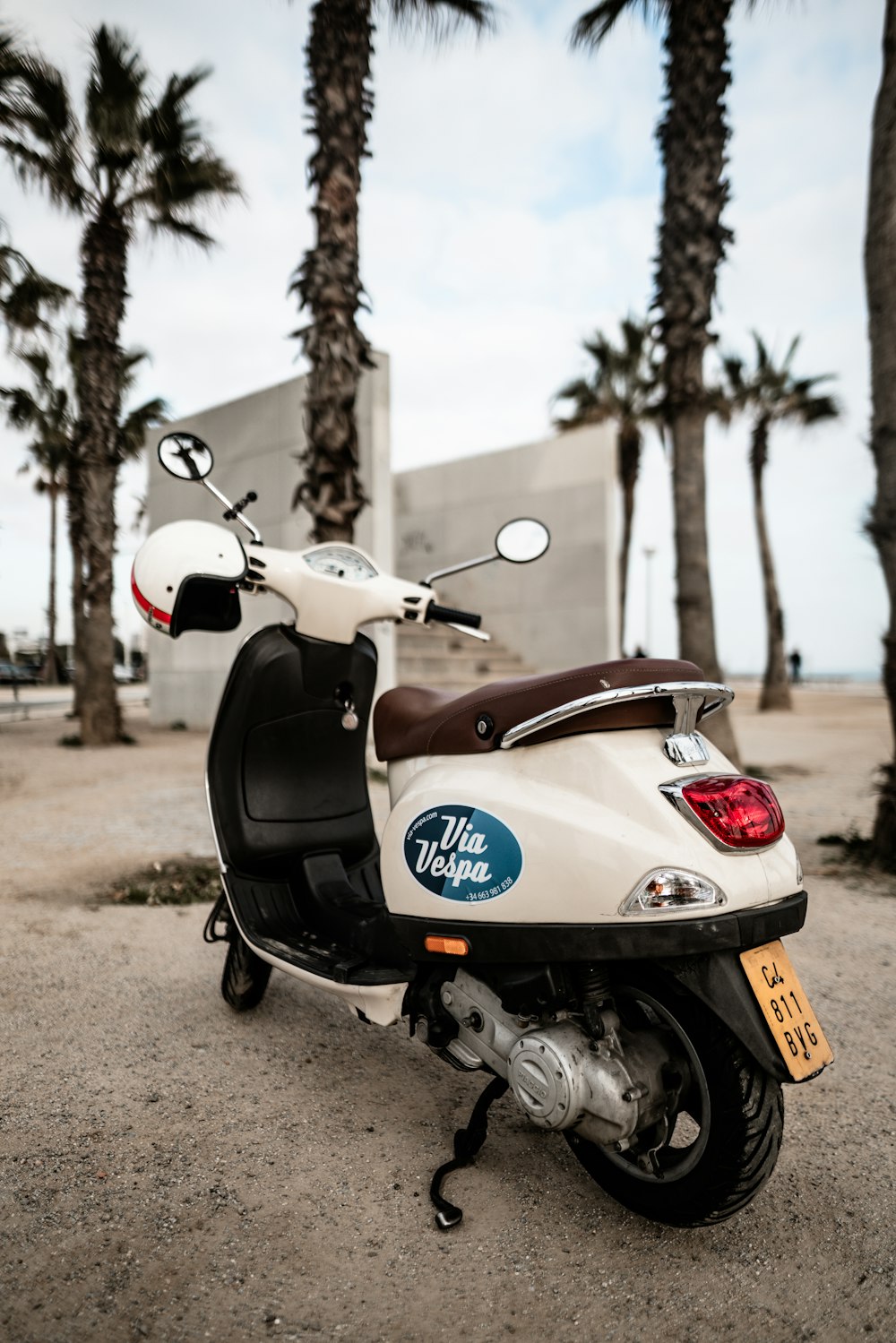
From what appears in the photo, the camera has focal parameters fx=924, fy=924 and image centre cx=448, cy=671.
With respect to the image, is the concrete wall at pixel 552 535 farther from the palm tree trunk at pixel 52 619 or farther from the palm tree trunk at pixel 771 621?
the palm tree trunk at pixel 52 619

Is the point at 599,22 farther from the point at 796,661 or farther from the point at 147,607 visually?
the point at 796,661

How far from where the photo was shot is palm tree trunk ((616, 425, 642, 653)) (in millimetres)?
23156

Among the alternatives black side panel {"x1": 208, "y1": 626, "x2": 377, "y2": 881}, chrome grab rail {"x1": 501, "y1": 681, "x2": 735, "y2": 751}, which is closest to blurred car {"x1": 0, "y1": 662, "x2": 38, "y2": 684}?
black side panel {"x1": 208, "y1": 626, "x2": 377, "y2": 881}

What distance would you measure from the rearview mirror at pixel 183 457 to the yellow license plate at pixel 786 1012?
6.26 ft

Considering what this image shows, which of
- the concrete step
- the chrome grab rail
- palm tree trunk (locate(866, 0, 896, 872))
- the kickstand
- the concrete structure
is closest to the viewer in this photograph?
the chrome grab rail

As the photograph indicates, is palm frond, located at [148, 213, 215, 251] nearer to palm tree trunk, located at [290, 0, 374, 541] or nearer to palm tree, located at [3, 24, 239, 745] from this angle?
palm tree, located at [3, 24, 239, 745]

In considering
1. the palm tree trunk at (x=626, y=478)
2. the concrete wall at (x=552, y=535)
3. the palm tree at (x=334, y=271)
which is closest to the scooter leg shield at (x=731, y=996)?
the palm tree at (x=334, y=271)

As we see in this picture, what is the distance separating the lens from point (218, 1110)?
230 cm

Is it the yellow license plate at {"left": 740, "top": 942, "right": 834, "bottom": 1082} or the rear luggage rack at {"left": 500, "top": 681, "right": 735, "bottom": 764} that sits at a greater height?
the rear luggage rack at {"left": 500, "top": 681, "right": 735, "bottom": 764}

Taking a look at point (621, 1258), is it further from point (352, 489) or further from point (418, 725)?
point (352, 489)

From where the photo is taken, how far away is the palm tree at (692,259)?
825 centimetres

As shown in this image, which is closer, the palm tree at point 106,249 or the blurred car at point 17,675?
the palm tree at point 106,249

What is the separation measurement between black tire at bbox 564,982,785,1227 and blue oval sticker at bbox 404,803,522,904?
0.32m

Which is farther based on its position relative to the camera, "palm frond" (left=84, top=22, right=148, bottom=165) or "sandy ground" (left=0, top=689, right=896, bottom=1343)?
"palm frond" (left=84, top=22, right=148, bottom=165)
